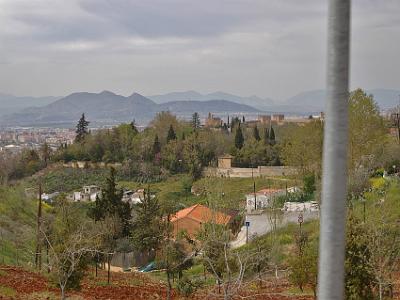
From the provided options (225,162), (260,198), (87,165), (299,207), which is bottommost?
(260,198)

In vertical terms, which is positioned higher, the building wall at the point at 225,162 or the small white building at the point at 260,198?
the building wall at the point at 225,162

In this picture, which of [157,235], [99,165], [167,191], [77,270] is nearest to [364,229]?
[77,270]

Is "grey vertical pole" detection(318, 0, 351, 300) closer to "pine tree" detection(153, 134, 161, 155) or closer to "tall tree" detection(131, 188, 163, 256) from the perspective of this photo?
"tall tree" detection(131, 188, 163, 256)

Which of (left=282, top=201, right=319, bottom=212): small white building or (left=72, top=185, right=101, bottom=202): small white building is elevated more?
(left=282, top=201, right=319, bottom=212): small white building

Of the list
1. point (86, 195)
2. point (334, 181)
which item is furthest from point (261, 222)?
point (334, 181)

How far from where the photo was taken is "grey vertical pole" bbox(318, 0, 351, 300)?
238 centimetres

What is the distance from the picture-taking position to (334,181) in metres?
2.41

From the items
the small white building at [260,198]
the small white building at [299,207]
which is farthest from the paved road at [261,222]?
the small white building at [260,198]

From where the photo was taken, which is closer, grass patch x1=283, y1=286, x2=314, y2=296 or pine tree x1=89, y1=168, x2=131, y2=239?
grass patch x1=283, y1=286, x2=314, y2=296

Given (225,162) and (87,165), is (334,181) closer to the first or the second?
(225,162)

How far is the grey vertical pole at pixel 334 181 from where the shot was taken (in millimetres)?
2385

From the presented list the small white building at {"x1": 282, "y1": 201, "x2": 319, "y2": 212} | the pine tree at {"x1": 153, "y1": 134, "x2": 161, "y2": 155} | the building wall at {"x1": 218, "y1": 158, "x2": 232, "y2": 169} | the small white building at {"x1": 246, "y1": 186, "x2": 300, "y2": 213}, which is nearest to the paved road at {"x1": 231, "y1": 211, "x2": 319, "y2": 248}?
the small white building at {"x1": 282, "y1": 201, "x2": 319, "y2": 212}

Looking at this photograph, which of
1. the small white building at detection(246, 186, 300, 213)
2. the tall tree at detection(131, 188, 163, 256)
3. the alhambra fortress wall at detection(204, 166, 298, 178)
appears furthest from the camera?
the alhambra fortress wall at detection(204, 166, 298, 178)

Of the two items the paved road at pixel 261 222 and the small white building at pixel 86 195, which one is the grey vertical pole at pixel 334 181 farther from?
the small white building at pixel 86 195
